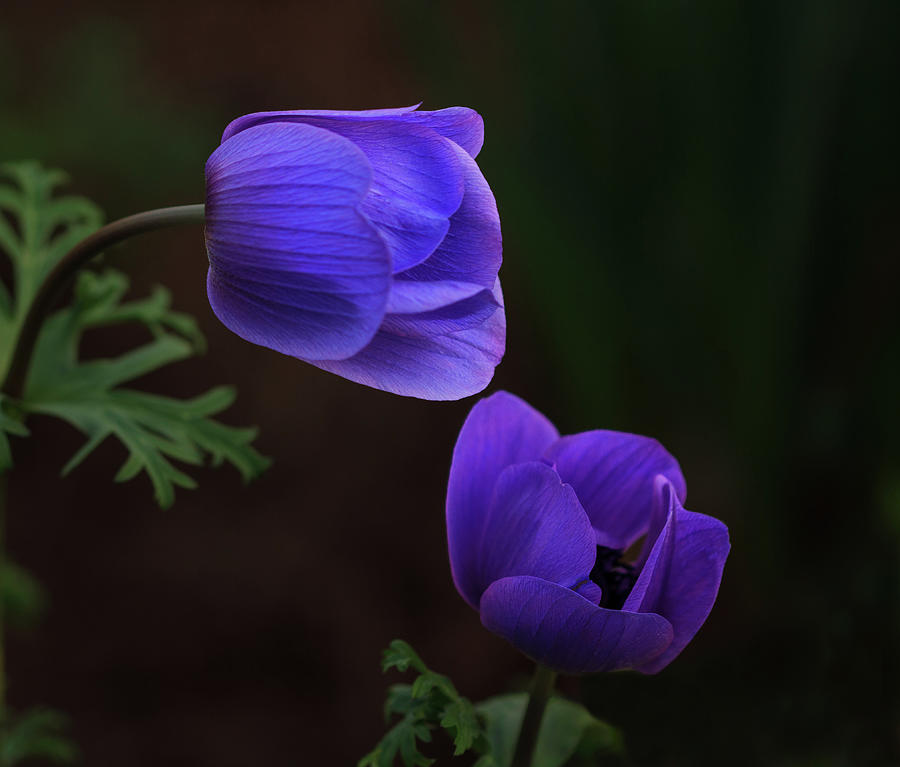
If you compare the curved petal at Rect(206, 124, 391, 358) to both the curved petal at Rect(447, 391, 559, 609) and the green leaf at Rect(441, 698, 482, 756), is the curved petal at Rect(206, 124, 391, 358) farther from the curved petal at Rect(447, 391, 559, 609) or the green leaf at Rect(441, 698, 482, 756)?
the green leaf at Rect(441, 698, 482, 756)

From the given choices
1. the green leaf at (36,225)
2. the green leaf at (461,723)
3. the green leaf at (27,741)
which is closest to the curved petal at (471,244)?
the green leaf at (461,723)

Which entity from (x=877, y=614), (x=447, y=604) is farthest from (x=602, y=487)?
(x=447, y=604)

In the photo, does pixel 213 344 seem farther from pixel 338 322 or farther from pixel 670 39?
pixel 338 322

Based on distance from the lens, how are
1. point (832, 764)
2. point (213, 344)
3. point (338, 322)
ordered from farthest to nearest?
point (213, 344) < point (832, 764) < point (338, 322)

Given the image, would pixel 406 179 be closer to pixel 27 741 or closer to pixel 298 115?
pixel 298 115

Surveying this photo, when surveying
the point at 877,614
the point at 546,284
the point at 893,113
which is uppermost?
the point at 893,113

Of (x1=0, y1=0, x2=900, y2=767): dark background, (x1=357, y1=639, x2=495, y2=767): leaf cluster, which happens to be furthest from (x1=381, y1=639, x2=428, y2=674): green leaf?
(x1=0, y1=0, x2=900, y2=767): dark background
